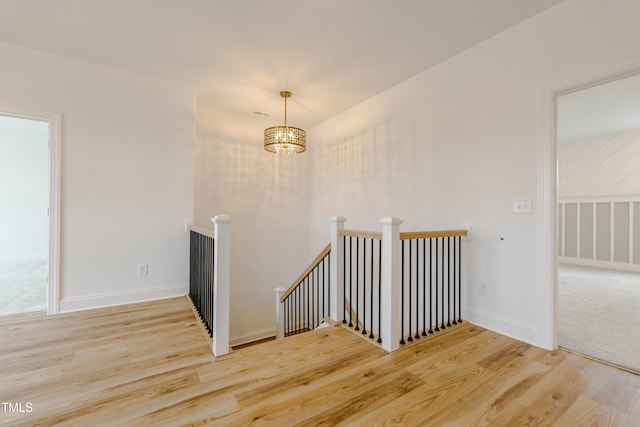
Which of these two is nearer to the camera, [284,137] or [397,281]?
[397,281]

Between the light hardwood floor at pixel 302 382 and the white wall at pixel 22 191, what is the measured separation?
218 inches

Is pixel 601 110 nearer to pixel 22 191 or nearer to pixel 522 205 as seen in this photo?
pixel 522 205

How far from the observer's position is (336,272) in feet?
8.99

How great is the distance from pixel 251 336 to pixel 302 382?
3490mm

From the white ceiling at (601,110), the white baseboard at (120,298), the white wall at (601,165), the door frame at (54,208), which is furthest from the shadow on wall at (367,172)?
the white wall at (601,165)

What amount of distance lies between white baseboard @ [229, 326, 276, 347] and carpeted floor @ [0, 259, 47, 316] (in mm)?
2623

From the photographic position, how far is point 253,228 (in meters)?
4.81

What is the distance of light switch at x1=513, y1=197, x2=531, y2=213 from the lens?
2273 millimetres

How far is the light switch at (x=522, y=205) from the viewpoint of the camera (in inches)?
89.5

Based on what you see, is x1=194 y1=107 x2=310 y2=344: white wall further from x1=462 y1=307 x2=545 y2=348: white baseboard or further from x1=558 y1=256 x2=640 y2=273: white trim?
x1=558 y1=256 x2=640 y2=273: white trim

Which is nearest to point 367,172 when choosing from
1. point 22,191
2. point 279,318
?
point 279,318


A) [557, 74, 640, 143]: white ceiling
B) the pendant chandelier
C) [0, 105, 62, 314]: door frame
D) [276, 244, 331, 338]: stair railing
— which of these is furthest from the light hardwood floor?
[557, 74, 640, 143]: white ceiling

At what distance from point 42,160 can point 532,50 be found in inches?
371

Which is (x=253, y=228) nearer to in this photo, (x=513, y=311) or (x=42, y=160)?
(x=513, y=311)
